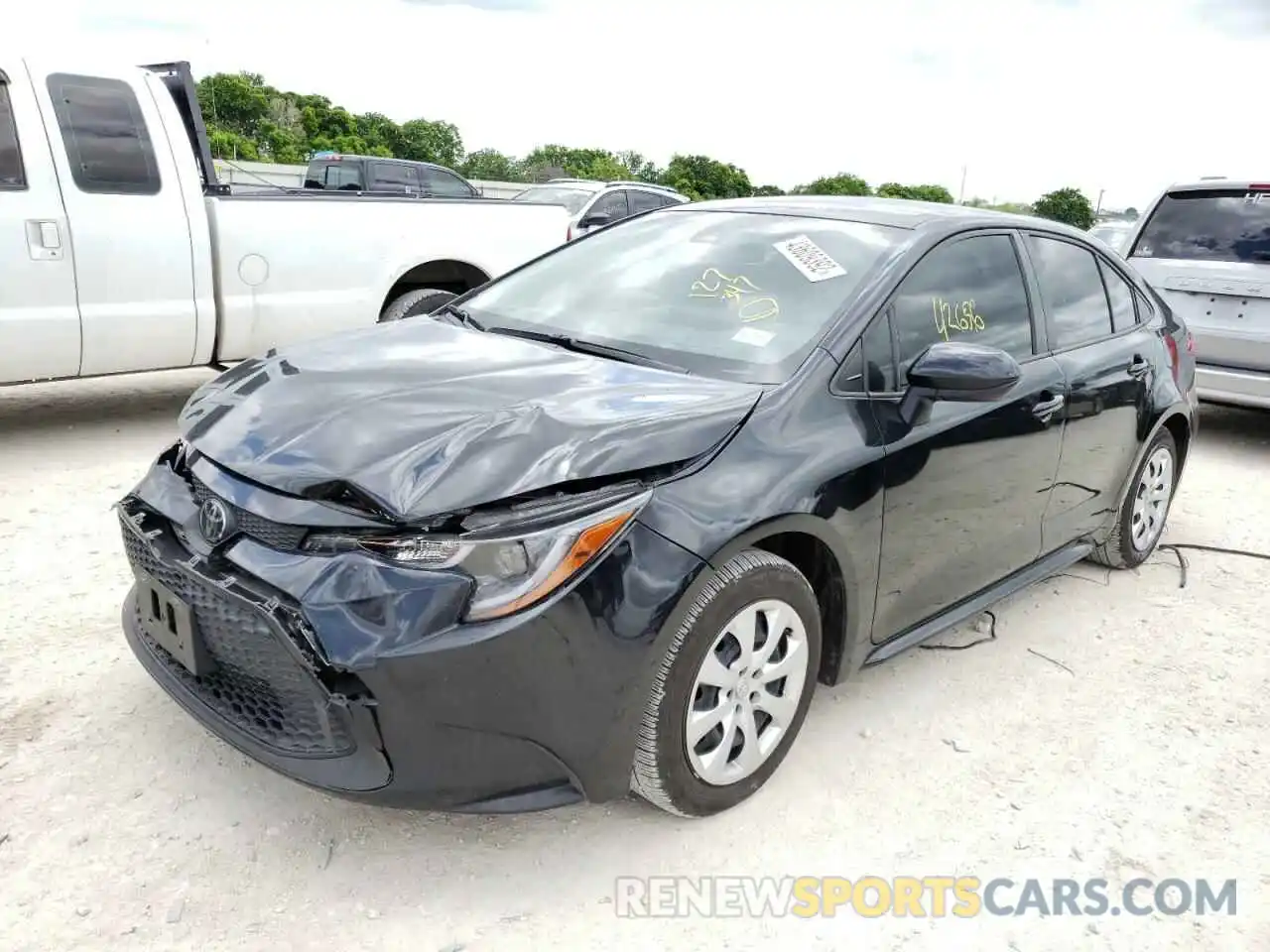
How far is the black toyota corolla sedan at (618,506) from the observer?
208cm

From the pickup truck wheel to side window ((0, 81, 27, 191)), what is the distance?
79.8 inches

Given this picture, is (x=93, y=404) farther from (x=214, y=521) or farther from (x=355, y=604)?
(x=355, y=604)

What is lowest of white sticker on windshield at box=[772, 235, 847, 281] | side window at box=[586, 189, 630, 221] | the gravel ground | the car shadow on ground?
the gravel ground

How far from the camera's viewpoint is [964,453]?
10.0ft

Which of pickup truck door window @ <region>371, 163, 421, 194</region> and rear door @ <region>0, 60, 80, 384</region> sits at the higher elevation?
pickup truck door window @ <region>371, 163, 421, 194</region>

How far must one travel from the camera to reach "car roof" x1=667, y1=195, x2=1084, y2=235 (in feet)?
10.8

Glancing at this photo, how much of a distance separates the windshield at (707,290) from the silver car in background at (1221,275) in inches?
162

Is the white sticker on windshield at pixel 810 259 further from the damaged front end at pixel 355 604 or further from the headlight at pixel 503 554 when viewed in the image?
the headlight at pixel 503 554

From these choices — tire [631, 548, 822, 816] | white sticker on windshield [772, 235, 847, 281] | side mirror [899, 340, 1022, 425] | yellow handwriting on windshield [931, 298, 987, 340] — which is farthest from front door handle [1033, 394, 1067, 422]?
tire [631, 548, 822, 816]

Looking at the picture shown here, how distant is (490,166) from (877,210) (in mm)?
42168

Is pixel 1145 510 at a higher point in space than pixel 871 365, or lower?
lower

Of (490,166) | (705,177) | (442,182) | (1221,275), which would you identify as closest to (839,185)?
(705,177)

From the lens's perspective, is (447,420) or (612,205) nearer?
(447,420)

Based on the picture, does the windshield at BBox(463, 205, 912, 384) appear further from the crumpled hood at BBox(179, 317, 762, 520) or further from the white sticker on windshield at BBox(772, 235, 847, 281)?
the crumpled hood at BBox(179, 317, 762, 520)
